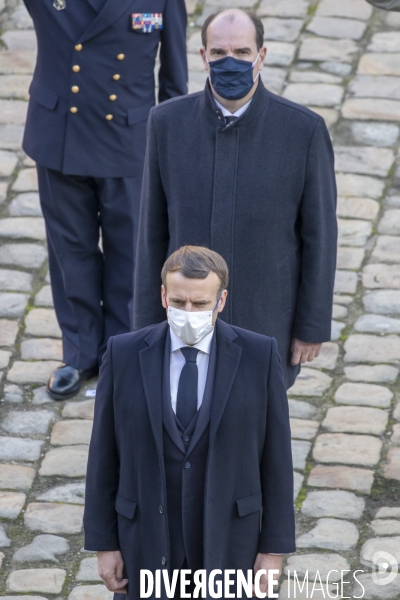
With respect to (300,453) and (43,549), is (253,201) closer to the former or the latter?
(300,453)

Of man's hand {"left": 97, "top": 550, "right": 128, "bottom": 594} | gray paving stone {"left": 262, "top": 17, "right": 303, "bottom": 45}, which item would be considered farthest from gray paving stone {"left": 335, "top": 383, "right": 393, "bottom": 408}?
gray paving stone {"left": 262, "top": 17, "right": 303, "bottom": 45}

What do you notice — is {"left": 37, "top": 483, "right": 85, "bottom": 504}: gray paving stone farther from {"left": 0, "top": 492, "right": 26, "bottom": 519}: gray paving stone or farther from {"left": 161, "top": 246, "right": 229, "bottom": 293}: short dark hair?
{"left": 161, "top": 246, "right": 229, "bottom": 293}: short dark hair

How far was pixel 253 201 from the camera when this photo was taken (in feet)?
13.9

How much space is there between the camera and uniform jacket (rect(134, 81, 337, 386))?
4.23 m

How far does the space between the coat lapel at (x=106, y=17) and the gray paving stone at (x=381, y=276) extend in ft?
7.04

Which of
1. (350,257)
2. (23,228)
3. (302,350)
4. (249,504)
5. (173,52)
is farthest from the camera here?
(23,228)

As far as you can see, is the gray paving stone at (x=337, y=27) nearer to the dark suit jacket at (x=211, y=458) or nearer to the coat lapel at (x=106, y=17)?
the coat lapel at (x=106, y=17)

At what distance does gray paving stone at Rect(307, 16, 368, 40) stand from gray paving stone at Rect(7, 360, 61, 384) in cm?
397

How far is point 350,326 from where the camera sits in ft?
20.1

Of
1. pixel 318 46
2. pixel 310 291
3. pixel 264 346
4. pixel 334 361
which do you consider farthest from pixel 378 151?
pixel 264 346

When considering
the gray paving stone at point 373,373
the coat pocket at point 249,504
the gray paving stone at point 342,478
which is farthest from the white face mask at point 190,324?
the gray paving stone at point 373,373

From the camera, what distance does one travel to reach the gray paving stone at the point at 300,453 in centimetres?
514

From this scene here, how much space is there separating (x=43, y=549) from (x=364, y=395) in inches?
70.4

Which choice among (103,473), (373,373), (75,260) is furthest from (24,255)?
(103,473)
